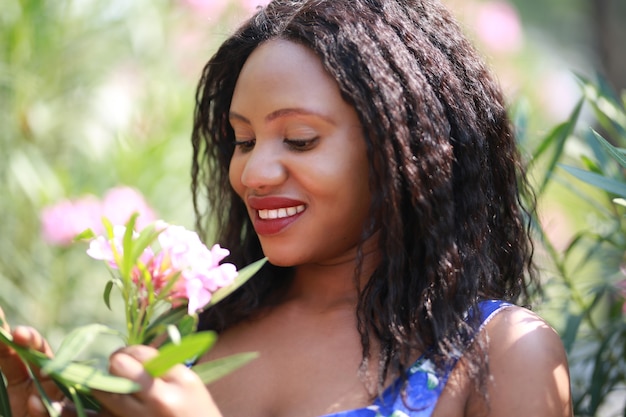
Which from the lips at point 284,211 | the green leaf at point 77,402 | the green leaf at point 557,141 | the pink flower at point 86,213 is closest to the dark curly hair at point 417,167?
the lips at point 284,211

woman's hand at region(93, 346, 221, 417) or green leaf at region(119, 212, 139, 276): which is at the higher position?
green leaf at region(119, 212, 139, 276)

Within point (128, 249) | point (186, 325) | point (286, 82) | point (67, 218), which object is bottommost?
point (67, 218)

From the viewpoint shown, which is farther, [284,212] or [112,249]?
[284,212]

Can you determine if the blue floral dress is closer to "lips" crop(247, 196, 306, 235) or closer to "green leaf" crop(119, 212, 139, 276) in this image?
"lips" crop(247, 196, 306, 235)

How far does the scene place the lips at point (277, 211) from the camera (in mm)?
1420

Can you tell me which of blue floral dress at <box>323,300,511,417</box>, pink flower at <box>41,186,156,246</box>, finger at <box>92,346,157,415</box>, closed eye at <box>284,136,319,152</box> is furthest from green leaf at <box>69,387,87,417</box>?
pink flower at <box>41,186,156,246</box>

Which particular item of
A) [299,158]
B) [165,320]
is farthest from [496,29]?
[165,320]

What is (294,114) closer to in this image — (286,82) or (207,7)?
(286,82)

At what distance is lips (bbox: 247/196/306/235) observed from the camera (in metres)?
1.42

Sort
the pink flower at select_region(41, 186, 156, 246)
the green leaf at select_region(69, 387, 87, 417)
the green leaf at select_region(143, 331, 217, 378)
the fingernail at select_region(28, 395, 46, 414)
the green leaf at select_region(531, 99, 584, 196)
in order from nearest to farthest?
1. the green leaf at select_region(143, 331, 217, 378)
2. the green leaf at select_region(69, 387, 87, 417)
3. the fingernail at select_region(28, 395, 46, 414)
4. the green leaf at select_region(531, 99, 584, 196)
5. the pink flower at select_region(41, 186, 156, 246)

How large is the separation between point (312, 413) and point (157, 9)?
2067 millimetres

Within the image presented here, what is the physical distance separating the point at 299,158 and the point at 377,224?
0.16 meters

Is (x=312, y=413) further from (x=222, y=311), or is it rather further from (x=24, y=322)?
(x=24, y=322)

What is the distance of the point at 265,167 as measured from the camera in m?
1.40
